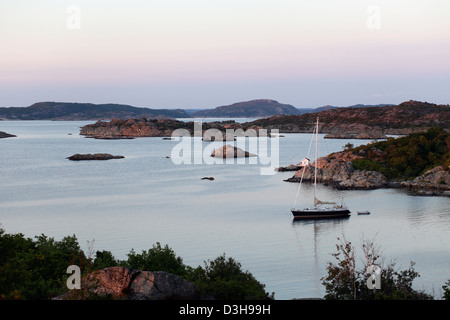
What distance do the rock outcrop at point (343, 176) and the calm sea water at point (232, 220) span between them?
2784 mm

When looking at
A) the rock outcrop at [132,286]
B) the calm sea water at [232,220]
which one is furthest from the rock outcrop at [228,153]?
the rock outcrop at [132,286]

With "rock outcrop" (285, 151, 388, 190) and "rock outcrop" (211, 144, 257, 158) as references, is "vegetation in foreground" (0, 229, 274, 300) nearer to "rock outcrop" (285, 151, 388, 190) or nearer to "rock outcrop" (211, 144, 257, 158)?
"rock outcrop" (285, 151, 388, 190)

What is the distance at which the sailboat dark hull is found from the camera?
5062 centimetres

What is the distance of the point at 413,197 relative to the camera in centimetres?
6425

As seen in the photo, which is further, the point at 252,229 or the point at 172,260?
the point at 252,229

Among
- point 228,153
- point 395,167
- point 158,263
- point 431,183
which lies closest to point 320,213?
point 431,183

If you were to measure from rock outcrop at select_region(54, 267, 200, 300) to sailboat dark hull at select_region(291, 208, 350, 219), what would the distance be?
35.1 metres

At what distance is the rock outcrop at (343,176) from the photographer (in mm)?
72250

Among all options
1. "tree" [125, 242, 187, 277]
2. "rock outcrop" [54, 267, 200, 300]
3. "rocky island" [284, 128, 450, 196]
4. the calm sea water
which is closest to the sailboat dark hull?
the calm sea water

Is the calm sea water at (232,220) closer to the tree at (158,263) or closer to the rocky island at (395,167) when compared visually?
the rocky island at (395,167)

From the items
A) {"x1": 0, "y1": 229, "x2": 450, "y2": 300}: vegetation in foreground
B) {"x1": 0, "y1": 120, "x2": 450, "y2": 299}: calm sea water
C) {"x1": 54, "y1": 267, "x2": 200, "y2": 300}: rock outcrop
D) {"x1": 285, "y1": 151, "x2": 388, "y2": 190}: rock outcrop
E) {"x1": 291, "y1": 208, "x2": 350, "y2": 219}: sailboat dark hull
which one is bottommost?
{"x1": 0, "y1": 120, "x2": 450, "y2": 299}: calm sea water
